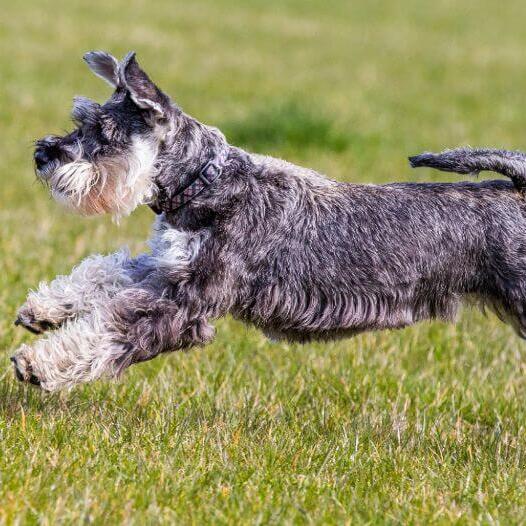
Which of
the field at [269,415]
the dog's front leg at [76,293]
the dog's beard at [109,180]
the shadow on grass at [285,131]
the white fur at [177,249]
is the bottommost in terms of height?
the field at [269,415]

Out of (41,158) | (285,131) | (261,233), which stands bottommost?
(261,233)

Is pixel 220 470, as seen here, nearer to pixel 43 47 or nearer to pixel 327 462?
Answer: pixel 327 462

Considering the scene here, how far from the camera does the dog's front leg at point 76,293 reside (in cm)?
497

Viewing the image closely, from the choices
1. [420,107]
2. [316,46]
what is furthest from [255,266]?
[316,46]

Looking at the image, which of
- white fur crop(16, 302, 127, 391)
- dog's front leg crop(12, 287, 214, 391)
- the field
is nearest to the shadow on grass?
the field

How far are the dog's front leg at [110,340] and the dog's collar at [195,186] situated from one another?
458 mm

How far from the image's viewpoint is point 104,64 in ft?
16.9

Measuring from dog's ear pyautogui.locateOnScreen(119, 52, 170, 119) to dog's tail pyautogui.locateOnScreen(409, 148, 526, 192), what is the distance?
130 centimetres

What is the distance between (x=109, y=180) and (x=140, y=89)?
0.47 meters

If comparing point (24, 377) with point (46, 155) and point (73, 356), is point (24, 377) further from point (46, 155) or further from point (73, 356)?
point (46, 155)

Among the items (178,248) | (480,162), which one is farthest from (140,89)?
(480,162)

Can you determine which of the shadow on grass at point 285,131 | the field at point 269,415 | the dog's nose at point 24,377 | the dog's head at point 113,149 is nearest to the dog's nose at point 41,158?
the dog's head at point 113,149

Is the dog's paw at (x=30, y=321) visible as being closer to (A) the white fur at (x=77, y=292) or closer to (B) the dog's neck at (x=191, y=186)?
(A) the white fur at (x=77, y=292)

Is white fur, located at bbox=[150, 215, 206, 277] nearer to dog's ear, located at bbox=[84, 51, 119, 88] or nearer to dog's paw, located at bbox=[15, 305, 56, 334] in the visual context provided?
dog's paw, located at bbox=[15, 305, 56, 334]
